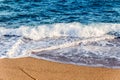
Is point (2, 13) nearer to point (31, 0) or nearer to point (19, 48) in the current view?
point (31, 0)

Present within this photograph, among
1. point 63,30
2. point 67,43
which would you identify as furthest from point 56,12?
point 67,43

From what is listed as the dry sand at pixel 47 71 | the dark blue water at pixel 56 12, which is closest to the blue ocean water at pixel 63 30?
the dark blue water at pixel 56 12

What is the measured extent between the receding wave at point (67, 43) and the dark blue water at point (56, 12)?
802 mm

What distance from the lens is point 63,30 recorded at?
28.0ft

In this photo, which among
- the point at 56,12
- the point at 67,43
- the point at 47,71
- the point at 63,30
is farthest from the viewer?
the point at 56,12

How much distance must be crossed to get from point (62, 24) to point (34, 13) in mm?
2095

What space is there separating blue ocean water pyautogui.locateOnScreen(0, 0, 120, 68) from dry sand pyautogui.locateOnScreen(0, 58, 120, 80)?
0.30 meters

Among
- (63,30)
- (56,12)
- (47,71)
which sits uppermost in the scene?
(47,71)

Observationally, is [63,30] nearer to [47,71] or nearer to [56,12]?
[56,12]

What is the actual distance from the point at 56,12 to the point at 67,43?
395 centimetres

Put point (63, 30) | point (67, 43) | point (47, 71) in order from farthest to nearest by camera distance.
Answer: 1. point (63, 30)
2. point (67, 43)
3. point (47, 71)

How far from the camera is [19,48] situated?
691cm

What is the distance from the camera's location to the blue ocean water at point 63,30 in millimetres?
6562

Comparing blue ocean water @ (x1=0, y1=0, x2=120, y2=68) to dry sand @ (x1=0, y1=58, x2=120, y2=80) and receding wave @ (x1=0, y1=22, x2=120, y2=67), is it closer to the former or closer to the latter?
receding wave @ (x1=0, y1=22, x2=120, y2=67)
